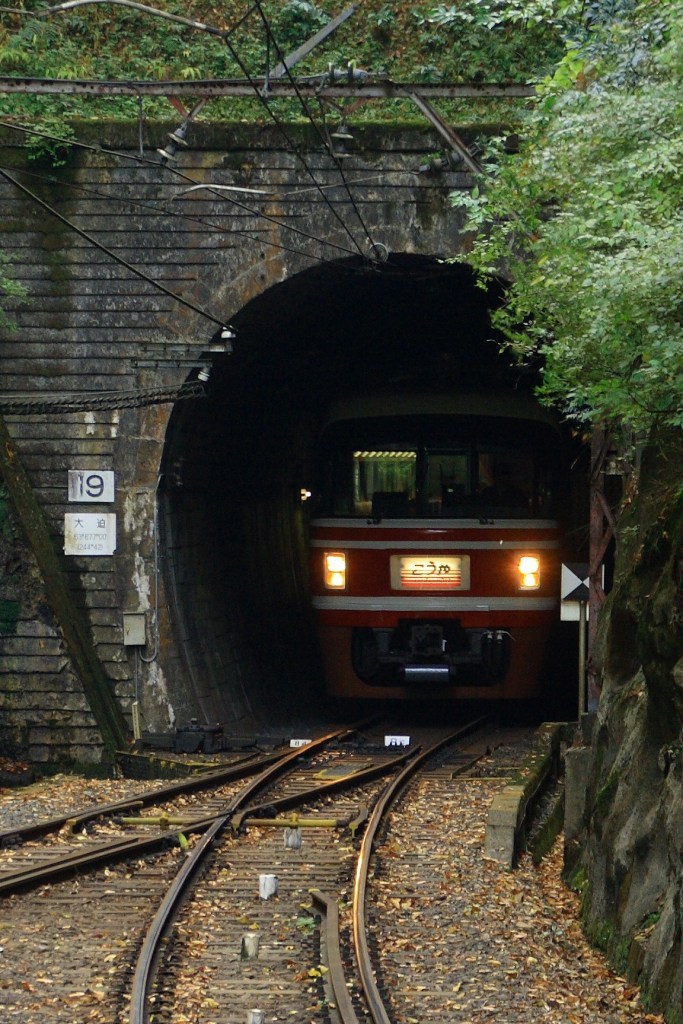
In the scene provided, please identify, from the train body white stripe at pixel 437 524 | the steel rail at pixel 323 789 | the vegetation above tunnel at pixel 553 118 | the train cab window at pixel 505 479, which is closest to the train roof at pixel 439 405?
the train cab window at pixel 505 479

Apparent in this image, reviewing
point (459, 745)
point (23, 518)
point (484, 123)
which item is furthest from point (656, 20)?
point (459, 745)

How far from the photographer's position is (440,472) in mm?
17125

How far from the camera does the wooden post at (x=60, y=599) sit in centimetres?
1469

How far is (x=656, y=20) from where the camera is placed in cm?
890

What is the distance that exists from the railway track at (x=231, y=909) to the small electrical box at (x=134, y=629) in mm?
2107

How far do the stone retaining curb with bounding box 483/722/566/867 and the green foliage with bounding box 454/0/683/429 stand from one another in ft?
9.62

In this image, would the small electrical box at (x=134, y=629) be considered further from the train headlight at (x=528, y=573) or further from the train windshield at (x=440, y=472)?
the train headlight at (x=528, y=573)

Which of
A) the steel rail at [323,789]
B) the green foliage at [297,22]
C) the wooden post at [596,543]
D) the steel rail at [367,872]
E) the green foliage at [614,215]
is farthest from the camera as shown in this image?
the green foliage at [297,22]

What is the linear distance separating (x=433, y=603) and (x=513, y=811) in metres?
6.33

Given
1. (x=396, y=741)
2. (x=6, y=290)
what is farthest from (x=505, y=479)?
(x=6, y=290)

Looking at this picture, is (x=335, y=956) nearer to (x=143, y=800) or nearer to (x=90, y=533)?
(x=143, y=800)

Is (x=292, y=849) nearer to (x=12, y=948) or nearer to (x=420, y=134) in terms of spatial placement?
(x=12, y=948)

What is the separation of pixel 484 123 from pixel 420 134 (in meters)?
0.64

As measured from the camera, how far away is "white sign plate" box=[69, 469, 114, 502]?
49.4 feet
